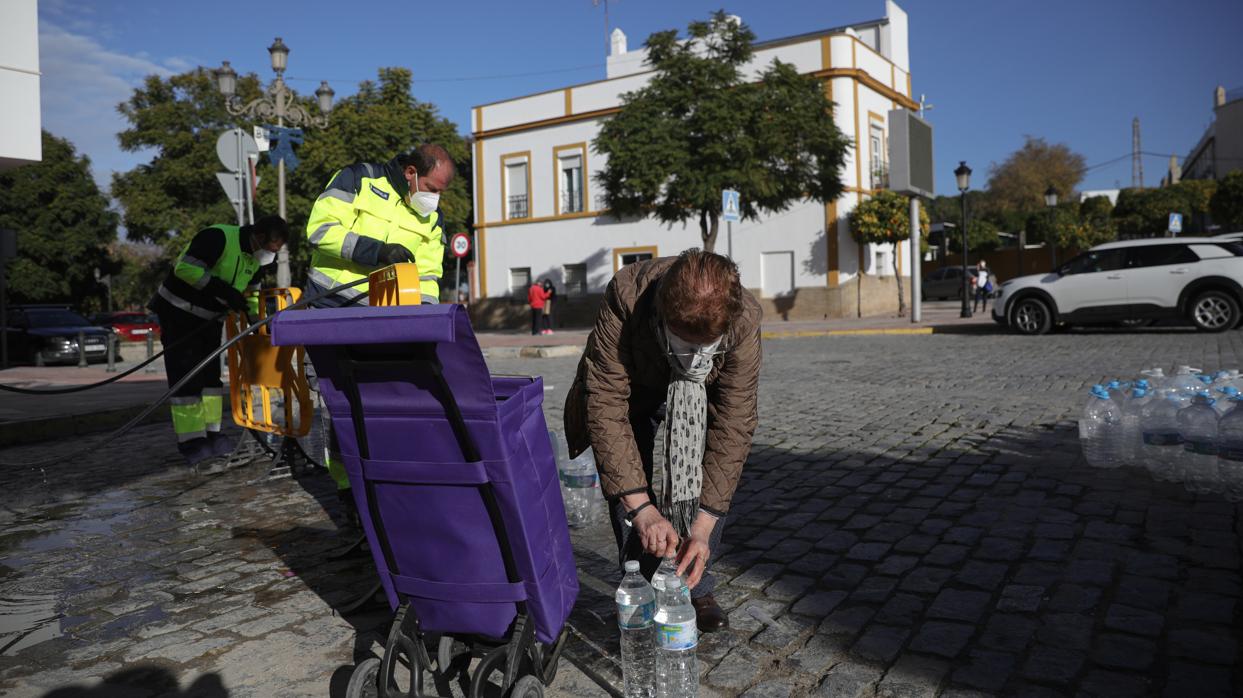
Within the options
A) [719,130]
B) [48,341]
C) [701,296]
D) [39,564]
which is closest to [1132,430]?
[701,296]

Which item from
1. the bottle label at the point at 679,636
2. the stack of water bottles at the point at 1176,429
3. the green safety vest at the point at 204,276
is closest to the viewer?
the bottle label at the point at 679,636

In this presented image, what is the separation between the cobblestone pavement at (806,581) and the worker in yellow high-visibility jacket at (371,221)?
947mm

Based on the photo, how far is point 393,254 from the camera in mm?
4176

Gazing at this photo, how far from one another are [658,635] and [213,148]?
4276cm

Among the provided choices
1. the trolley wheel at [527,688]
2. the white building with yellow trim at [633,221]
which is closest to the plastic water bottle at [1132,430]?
the trolley wheel at [527,688]

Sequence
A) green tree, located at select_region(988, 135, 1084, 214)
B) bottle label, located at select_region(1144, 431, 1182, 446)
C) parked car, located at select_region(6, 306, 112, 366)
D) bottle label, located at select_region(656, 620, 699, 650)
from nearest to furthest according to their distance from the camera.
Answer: bottle label, located at select_region(656, 620, 699, 650), bottle label, located at select_region(1144, 431, 1182, 446), parked car, located at select_region(6, 306, 112, 366), green tree, located at select_region(988, 135, 1084, 214)

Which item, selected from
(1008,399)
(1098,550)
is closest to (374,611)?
(1098,550)

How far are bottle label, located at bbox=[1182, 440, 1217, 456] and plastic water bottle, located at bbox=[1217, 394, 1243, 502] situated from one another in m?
0.03

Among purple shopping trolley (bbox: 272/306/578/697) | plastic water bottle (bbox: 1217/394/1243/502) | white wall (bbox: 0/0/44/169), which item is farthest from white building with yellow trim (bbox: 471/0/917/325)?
purple shopping trolley (bbox: 272/306/578/697)

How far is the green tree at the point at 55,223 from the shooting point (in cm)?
4316

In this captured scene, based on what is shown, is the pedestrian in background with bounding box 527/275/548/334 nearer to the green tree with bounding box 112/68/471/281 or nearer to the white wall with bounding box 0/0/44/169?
the green tree with bounding box 112/68/471/281

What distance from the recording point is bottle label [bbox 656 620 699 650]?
2.60m

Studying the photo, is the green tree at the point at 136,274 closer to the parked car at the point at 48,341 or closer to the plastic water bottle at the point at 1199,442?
the parked car at the point at 48,341

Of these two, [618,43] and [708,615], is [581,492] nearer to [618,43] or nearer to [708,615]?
[708,615]
